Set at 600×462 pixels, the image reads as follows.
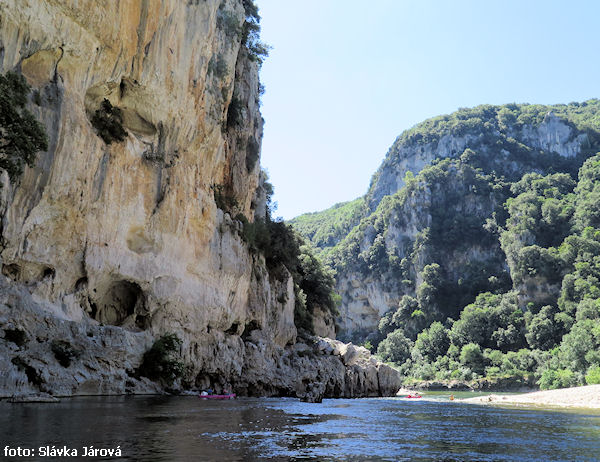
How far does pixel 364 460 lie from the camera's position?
1081 cm

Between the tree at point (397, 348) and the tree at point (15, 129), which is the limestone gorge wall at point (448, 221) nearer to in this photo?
the tree at point (397, 348)

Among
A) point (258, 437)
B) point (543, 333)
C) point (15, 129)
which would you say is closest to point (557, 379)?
point (543, 333)

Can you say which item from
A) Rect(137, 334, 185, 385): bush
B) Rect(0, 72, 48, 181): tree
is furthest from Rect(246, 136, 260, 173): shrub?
Rect(0, 72, 48, 181): tree

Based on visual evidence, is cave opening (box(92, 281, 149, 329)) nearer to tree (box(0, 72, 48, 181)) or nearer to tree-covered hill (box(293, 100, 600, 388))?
tree (box(0, 72, 48, 181))

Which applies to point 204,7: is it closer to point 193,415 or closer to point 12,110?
point 12,110

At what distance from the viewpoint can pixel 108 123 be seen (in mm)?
28406

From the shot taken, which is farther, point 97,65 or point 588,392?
point 588,392

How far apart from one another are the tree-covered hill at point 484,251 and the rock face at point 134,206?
5337 centimetres

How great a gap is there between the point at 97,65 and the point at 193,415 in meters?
18.0

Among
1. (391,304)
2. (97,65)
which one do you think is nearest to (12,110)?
(97,65)

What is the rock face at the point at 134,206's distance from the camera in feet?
73.5

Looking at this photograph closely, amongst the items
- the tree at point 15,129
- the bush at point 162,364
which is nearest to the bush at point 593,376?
the bush at point 162,364

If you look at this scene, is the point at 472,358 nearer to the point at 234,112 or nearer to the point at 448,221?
the point at 448,221

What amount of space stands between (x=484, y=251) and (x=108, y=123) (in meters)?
124
